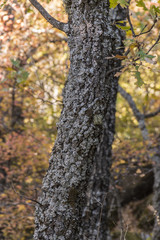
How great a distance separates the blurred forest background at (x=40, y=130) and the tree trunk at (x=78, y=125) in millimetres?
2256

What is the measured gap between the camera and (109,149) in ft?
11.9

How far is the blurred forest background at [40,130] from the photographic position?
5398 millimetres

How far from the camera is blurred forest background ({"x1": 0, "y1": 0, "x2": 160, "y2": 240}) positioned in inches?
213

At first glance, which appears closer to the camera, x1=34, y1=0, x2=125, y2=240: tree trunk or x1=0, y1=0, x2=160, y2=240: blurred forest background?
x1=34, y1=0, x2=125, y2=240: tree trunk

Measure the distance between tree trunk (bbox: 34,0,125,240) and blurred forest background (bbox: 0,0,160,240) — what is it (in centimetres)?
226

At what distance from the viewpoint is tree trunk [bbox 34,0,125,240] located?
2.03m

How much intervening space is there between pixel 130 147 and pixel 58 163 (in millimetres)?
4162

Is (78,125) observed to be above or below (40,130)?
below

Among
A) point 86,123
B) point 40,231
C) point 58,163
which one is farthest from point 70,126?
point 40,231

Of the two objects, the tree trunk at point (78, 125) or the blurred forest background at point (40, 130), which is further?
the blurred forest background at point (40, 130)

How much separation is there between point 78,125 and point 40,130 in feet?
20.7

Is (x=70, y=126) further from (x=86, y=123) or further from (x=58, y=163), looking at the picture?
(x=58, y=163)

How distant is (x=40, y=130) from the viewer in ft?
27.0

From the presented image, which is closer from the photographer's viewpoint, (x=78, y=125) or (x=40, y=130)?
(x=78, y=125)
